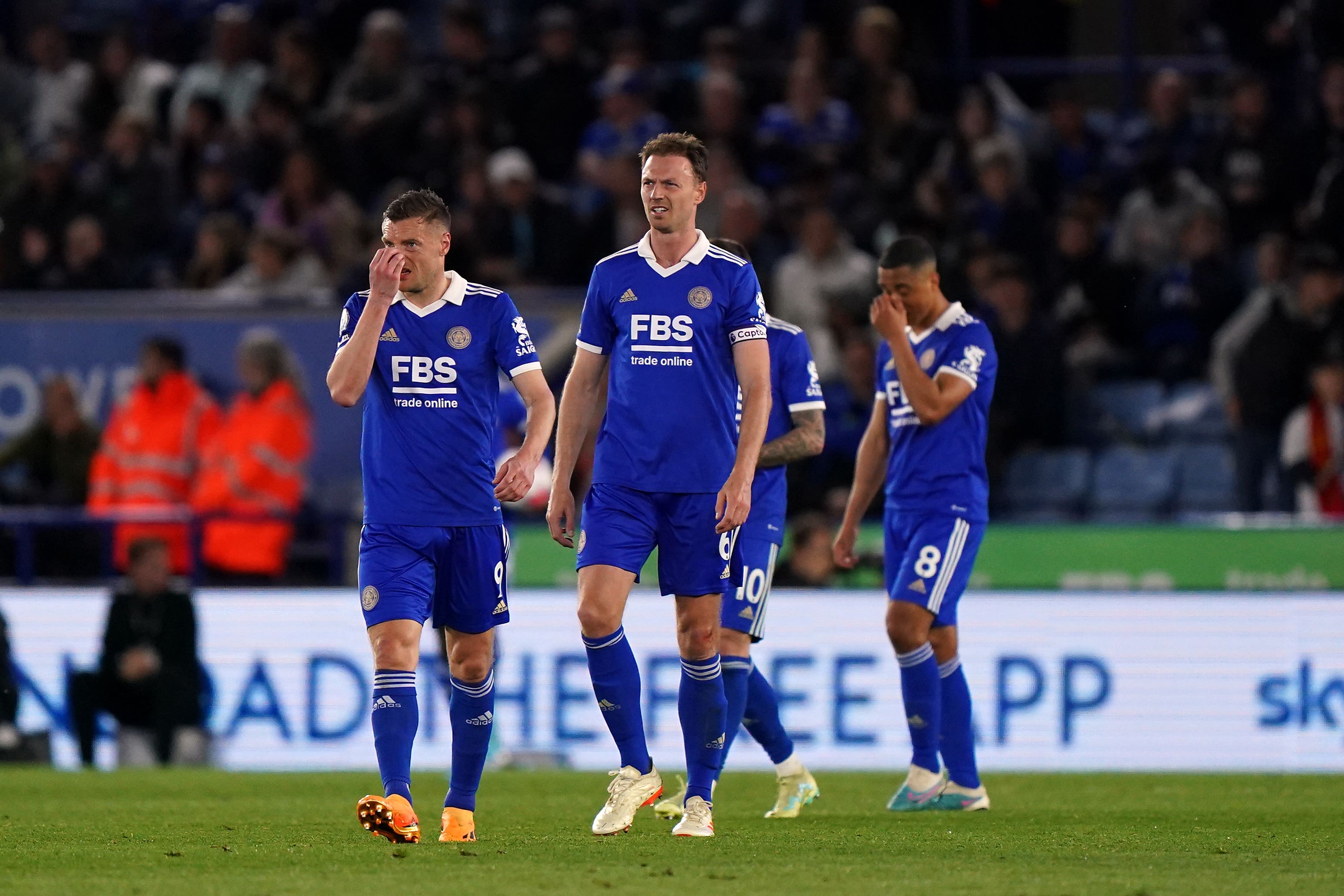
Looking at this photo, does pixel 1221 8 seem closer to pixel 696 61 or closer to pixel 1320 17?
pixel 1320 17

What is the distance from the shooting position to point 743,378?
7.70 meters

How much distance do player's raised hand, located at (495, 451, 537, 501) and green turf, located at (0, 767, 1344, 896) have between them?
125cm

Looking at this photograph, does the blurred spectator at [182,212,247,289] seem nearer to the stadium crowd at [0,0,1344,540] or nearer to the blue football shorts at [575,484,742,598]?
the stadium crowd at [0,0,1344,540]

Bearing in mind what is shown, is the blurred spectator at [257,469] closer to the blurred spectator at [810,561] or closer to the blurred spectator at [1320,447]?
the blurred spectator at [810,561]

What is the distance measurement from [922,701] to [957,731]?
0.86 feet

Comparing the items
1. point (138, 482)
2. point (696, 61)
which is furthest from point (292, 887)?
point (696, 61)

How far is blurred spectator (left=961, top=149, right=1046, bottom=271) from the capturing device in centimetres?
1612

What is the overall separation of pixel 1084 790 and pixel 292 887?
5878 mm

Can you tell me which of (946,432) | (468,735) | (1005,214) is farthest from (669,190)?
(1005,214)

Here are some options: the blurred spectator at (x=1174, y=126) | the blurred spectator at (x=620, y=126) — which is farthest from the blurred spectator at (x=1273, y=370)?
the blurred spectator at (x=620, y=126)

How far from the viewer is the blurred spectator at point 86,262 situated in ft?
57.5

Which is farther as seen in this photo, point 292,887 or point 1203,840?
point 1203,840

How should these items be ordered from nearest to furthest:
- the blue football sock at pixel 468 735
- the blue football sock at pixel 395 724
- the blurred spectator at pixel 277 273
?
the blue football sock at pixel 395 724, the blue football sock at pixel 468 735, the blurred spectator at pixel 277 273

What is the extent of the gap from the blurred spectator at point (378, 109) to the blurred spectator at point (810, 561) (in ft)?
21.0
